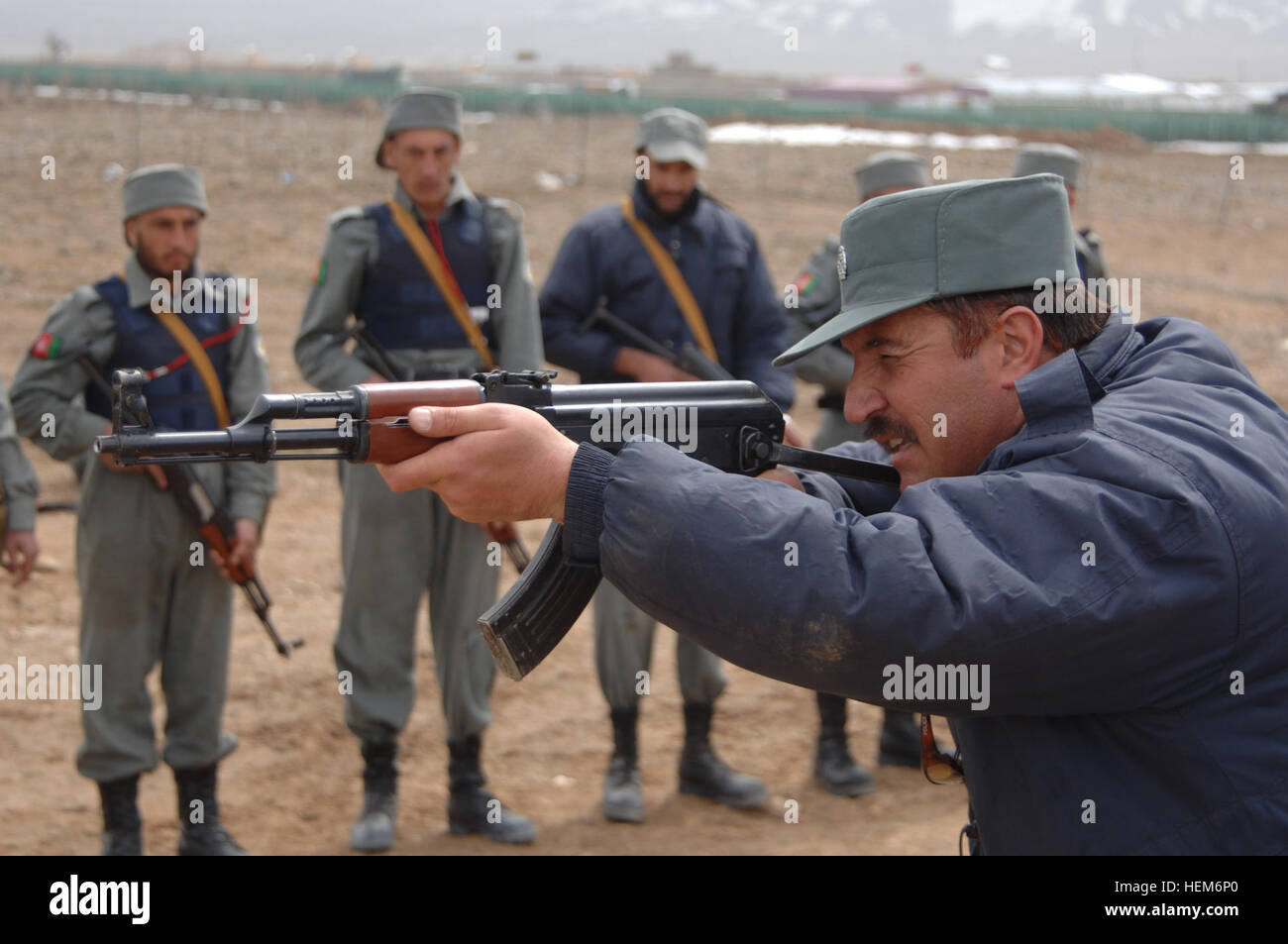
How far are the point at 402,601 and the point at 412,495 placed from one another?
43cm

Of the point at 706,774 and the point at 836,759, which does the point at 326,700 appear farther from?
the point at 836,759

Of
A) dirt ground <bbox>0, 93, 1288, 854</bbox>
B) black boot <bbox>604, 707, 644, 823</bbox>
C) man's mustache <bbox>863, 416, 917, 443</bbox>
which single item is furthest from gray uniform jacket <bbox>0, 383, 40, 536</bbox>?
man's mustache <bbox>863, 416, 917, 443</bbox>

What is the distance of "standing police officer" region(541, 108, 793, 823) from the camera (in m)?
5.73

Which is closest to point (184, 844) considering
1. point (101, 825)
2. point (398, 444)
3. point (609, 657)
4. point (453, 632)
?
point (101, 825)

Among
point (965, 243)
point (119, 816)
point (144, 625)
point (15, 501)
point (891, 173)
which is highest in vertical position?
point (891, 173)

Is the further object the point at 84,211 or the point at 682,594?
the point at 84,211

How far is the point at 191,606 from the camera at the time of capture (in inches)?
200

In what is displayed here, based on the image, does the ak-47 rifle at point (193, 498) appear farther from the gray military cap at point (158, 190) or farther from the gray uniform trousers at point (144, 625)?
the gray military cap at point (158, 190)

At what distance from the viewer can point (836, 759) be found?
19.7 ft

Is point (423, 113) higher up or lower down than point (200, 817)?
higher up

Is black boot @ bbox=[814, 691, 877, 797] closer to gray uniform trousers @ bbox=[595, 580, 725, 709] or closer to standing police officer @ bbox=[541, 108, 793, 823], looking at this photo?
standing police officer @ bbox=[541, 108, 793, 823]

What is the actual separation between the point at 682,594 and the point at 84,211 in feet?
59.9

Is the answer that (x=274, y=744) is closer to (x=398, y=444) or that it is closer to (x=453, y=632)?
(x=453, y=632)

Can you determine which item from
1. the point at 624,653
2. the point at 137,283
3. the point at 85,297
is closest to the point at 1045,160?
the point at 624,653
